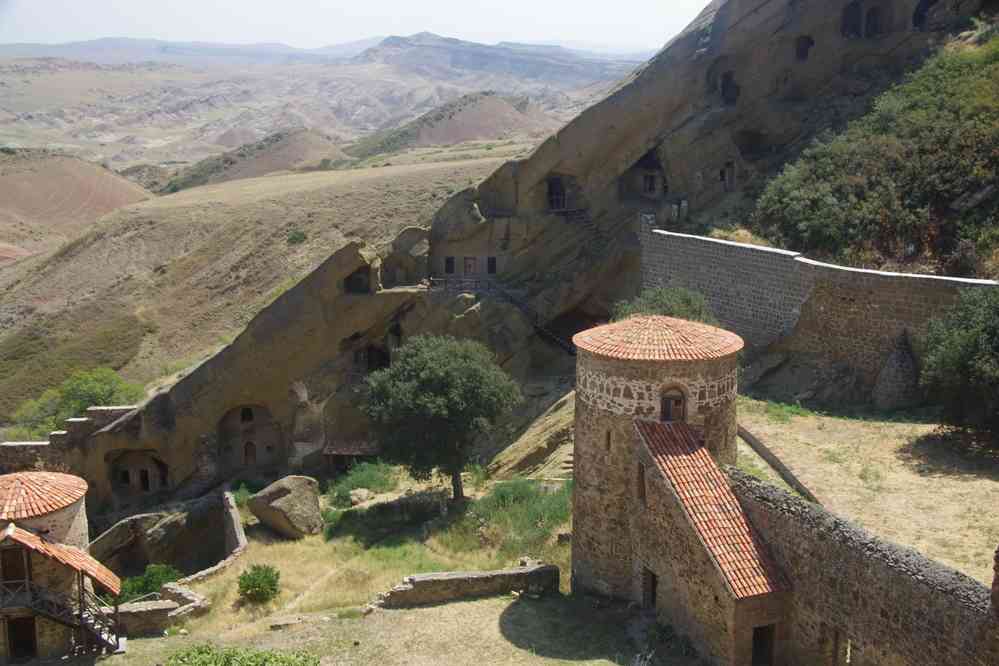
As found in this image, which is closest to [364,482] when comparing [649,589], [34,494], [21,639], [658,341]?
[34,494]

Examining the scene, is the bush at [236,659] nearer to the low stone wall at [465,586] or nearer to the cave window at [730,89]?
the low stone wall at [465,586]

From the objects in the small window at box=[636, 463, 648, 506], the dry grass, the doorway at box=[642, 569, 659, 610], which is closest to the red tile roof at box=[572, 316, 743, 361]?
the small window at box=[636, 463, 648, 506]

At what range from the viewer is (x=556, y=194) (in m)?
34.5

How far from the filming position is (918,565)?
38.3 feet

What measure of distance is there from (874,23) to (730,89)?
19.8 ft

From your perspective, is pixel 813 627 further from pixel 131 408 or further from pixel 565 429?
pixel 131 408

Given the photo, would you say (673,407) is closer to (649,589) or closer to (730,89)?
(649,589)

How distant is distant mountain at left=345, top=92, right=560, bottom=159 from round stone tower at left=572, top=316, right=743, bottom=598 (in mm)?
70192

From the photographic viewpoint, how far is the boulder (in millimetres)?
26641

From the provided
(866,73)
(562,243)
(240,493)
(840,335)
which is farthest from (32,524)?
Result: (866,73)

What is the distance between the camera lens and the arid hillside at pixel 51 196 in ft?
233

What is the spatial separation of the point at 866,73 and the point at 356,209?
24879 mm

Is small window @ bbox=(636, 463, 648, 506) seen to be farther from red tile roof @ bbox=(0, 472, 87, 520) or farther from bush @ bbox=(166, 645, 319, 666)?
red tile roof @ bbox=(0, 472, 87, 520)

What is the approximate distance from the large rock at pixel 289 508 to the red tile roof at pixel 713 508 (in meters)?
11.6
